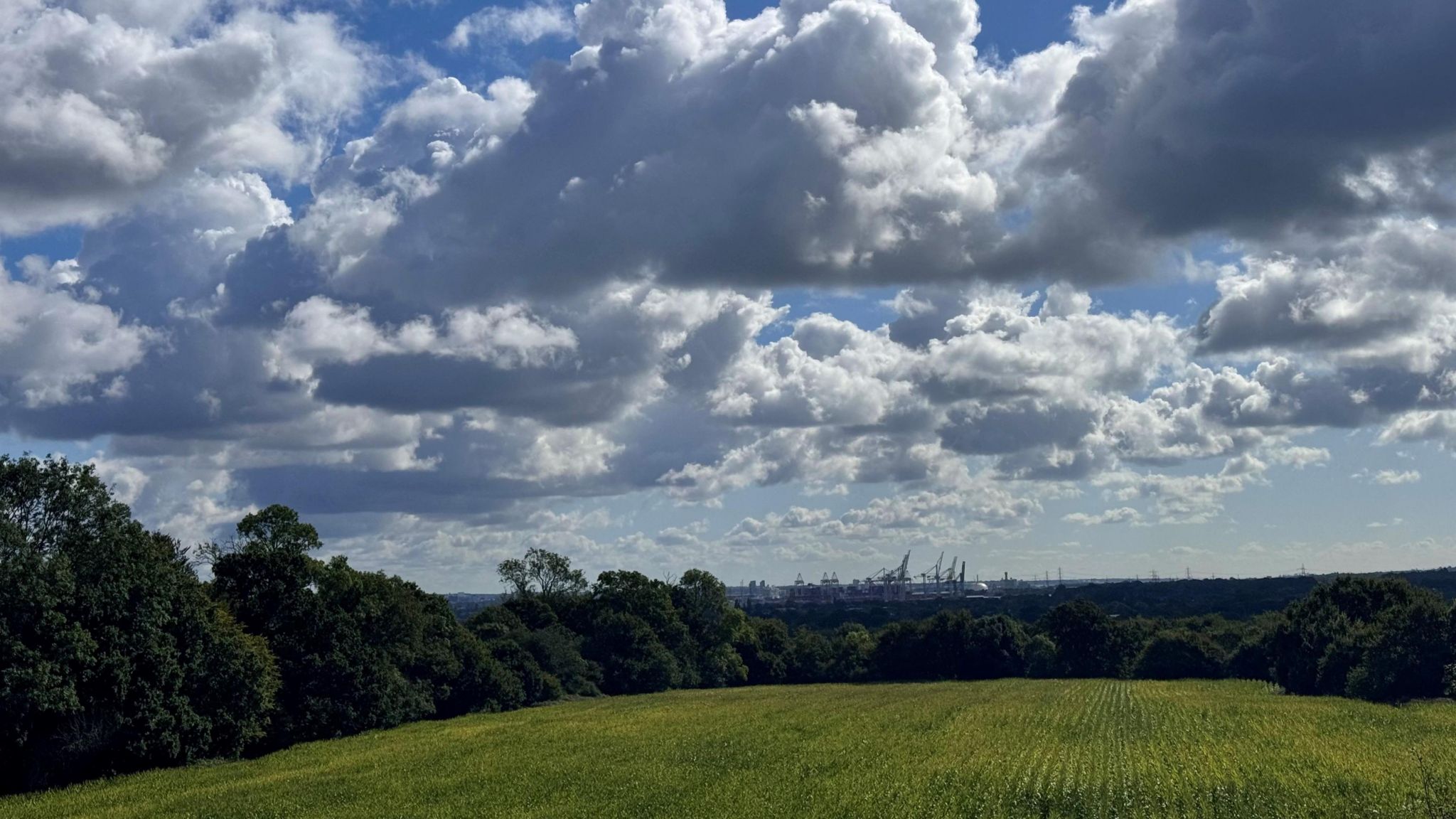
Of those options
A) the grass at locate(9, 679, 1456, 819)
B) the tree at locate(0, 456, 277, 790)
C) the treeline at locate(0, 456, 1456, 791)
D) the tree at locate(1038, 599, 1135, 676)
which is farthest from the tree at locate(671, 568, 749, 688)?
the tree at locate(0, 456, 277, 790)

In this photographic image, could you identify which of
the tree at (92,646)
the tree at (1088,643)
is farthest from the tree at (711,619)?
the tree at (92,646)

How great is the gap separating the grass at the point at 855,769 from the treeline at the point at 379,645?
3.47 meters

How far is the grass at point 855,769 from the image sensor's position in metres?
47.2

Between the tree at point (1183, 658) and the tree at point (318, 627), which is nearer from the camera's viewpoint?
the tree at point (318, 627)

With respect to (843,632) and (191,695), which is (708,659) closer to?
(843,632)

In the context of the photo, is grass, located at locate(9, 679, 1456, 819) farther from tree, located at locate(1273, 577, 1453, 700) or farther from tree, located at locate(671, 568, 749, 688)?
tree, located at locate(671, 568, 749, 688)

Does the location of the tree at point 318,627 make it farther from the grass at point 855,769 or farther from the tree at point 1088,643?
the tree at point 1088,643

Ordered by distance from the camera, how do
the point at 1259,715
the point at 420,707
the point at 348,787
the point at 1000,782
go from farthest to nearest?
the point at 420,707
the point at 1259,715
the point at 348,787
the point at 1000,782

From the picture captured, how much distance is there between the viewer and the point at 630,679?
146250mm

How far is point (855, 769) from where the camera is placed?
5866cm

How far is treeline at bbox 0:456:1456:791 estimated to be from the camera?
198 feet

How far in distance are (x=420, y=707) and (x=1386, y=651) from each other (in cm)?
8308

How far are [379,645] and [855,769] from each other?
49644 mm

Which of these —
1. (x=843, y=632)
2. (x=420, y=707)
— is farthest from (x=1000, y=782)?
(x=843, y=632)
